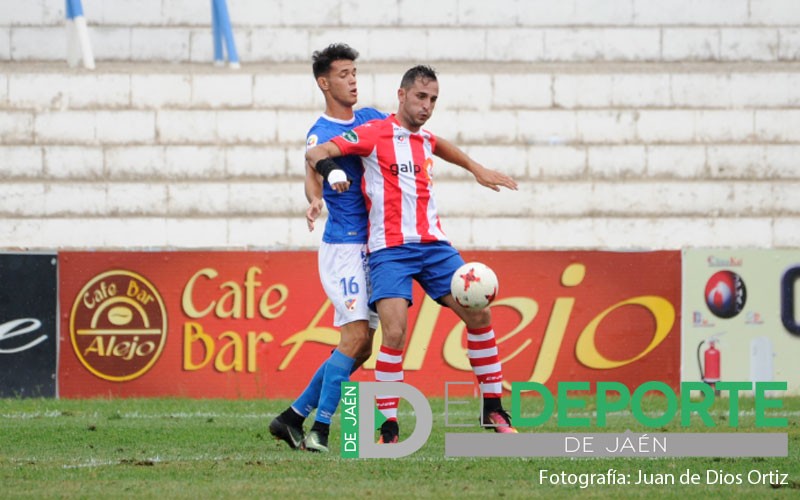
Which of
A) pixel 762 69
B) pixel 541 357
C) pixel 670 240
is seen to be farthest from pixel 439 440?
pixel 762 69

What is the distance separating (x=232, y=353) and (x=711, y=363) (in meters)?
4.12

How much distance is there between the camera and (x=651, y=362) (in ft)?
41.8

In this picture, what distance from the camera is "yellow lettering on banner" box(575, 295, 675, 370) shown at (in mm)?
12711

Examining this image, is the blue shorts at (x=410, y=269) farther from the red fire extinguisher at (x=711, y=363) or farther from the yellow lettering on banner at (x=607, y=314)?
the red fire extinguisher at (x=711, y=363)

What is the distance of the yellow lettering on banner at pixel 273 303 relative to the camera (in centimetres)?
1262

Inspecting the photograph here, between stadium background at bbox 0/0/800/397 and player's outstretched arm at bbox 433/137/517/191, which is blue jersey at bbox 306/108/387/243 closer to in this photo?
player's outstretched arm at bbox 433/137/517/191

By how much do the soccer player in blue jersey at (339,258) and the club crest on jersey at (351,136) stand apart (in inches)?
7.9

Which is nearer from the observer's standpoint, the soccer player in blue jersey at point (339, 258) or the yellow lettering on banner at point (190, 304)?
the soccer player in blue jersey at point (339, 258)

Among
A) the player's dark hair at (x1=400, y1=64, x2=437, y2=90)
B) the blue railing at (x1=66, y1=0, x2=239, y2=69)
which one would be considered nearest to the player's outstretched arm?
the player's dark hair at (x1=400, y1=64, x2=437, y2=90)

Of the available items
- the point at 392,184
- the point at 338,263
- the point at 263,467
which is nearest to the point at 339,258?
the point at 338,263

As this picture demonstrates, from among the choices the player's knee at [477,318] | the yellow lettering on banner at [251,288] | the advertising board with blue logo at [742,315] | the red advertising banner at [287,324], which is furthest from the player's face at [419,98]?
the advertising board with blue logo at [742,315]

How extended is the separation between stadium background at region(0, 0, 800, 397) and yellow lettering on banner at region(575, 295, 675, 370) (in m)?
1.25

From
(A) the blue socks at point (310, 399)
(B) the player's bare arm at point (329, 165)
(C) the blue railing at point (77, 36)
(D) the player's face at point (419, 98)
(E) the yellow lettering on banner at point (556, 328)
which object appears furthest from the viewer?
(C) the blue railing at point (77, 36)

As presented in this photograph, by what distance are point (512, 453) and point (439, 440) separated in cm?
116
